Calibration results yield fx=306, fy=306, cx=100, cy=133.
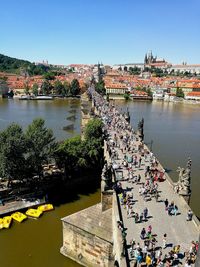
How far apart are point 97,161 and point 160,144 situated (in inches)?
674

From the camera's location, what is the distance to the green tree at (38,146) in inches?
1079

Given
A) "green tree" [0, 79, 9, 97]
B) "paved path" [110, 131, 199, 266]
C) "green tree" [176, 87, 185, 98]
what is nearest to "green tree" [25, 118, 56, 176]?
"paved path" [110, 131, 199, 266]

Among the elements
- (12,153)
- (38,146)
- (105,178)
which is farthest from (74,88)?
(105,178)

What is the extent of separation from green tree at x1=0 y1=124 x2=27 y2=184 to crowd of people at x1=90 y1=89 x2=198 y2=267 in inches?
314

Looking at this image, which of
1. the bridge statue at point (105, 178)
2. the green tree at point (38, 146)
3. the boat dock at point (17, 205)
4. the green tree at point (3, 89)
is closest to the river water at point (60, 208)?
the boat dock at point (17, 205)

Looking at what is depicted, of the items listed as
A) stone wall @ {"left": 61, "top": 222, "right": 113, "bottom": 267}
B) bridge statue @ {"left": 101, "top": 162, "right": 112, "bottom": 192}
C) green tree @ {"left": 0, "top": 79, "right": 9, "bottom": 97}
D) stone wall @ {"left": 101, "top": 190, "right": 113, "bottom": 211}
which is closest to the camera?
stone wall @ {"left": 61, "top": 222, "right": 113, "bottom": 267}

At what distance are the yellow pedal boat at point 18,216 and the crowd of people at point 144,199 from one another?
26.3 ft

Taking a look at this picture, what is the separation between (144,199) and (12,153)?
1211cm

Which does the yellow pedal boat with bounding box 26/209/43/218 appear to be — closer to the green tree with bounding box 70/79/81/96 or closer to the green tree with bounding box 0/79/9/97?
the green tree with bounding box 70/79/81/96

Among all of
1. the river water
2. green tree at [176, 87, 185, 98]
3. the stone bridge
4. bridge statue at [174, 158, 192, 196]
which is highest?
green tree at [176, 87, 185, 98]

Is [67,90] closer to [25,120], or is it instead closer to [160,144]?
[25,120]

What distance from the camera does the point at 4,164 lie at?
2506cm

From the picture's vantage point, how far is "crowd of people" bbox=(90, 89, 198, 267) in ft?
44.7

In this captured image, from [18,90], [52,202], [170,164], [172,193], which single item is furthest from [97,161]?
[18,90]
